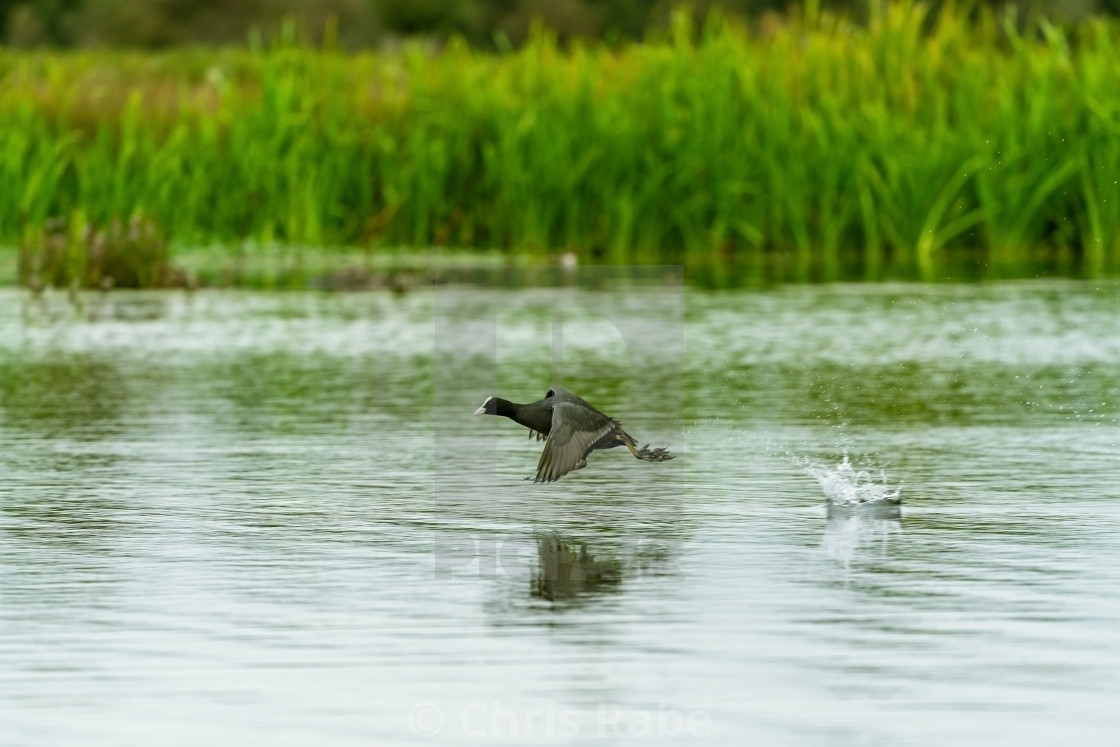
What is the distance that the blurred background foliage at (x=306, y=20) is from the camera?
53.4 meters

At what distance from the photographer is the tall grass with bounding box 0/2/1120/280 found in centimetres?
1897

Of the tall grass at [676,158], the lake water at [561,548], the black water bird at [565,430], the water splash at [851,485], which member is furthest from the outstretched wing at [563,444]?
the tall grass at [676,158]

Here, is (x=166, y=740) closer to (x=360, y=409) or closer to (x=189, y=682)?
(x=189, y=682)

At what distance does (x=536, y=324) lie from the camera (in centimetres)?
1472

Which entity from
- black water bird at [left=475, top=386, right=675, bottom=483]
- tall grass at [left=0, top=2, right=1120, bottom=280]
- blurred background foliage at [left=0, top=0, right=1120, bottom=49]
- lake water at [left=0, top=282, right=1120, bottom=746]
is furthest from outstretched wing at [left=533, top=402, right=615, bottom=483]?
blurred background foliage at [left=0, top=0, right=1120, bottom=49]

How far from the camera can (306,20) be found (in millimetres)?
55500

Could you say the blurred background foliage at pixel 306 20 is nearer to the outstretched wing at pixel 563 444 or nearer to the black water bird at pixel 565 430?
the black water bird at pixel 565 430

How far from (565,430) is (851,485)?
1087 millimetres

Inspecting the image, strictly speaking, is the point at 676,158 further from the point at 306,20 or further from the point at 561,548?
the point at 306,20

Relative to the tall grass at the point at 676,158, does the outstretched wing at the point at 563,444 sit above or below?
below

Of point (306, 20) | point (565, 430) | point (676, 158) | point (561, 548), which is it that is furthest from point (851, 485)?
point (306, 20)

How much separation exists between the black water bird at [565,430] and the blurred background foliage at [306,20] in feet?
147

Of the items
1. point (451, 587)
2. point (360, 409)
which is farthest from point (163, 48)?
point (451, 587)

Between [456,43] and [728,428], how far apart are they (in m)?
13.5
